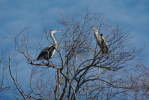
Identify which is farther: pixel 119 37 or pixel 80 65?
pixel 80 65

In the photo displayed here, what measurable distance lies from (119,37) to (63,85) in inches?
89.6

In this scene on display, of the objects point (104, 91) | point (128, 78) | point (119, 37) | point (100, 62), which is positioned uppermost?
point (119, 37)

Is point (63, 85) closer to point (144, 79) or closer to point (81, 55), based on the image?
point (81, 55)

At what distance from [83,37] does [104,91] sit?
1703 millimetres

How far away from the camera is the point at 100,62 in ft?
17.8

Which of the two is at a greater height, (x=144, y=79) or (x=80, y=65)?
(x=80, y=65)

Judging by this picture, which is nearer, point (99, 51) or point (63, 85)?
point (99, 51)

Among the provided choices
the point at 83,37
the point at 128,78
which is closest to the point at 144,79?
the point at 128,78

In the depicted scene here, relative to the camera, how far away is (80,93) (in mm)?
5777

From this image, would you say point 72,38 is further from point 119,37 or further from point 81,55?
point 119,37

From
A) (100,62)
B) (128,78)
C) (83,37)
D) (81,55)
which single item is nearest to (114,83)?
(128,78)

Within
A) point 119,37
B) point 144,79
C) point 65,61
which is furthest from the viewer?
point 144,79

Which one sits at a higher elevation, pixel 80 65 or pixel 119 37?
pixel 119 37

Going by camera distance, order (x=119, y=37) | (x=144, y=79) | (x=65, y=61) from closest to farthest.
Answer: (x=119, y=37) < (x=65, y=61) < (x=144, y=79)
